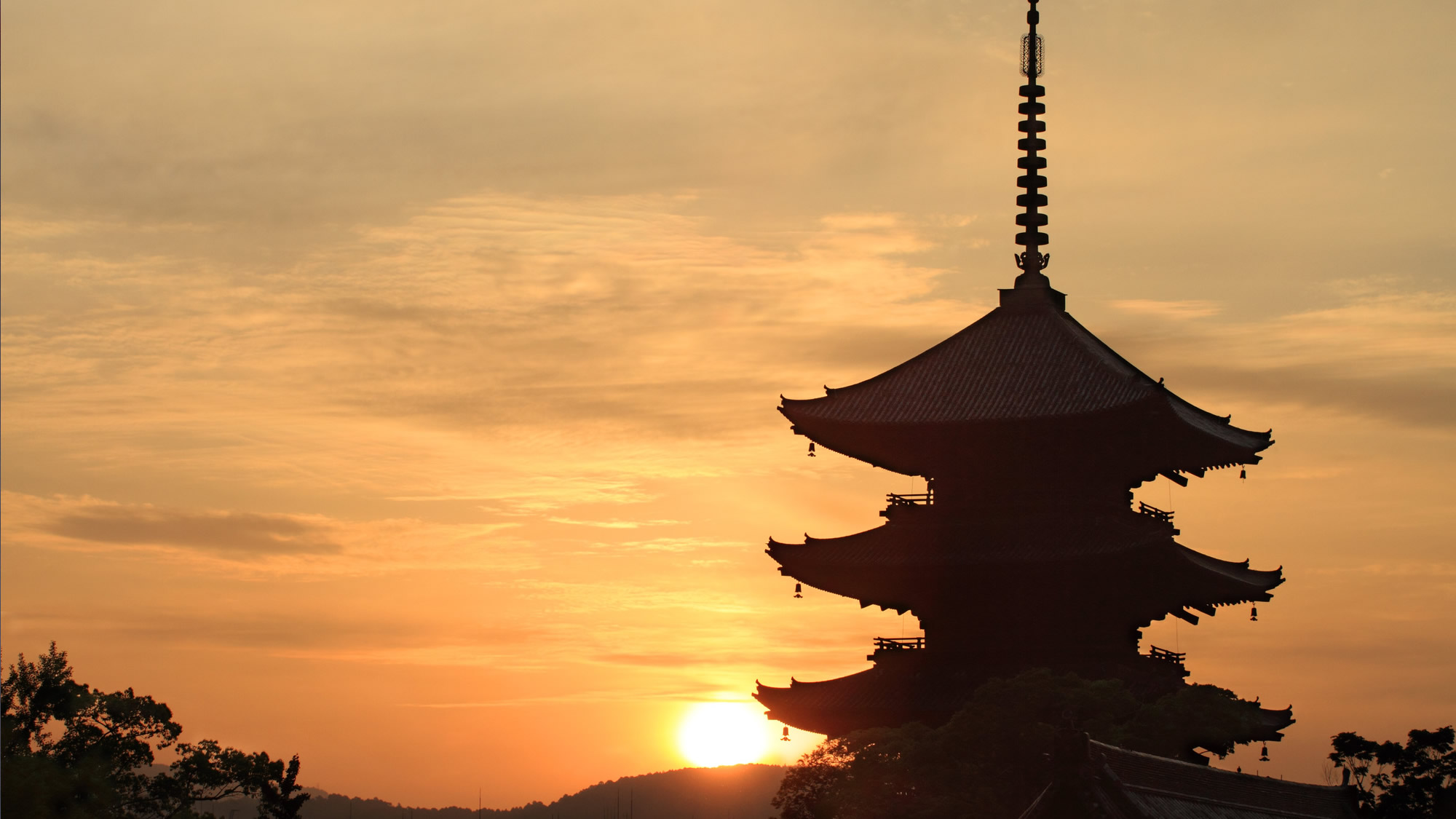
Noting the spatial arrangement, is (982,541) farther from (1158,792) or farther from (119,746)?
(119,746)

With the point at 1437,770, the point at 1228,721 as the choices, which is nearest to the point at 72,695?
the point at 1228,721

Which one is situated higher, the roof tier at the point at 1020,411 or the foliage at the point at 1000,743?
the roof tier at the point at 1020,411

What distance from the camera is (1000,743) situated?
3438 cm

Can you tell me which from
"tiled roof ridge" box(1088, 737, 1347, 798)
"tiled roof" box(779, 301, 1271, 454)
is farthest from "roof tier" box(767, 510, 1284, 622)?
"tiled roof ridge" box(1088, 737, 1347, 798)

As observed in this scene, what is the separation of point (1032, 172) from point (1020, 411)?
920 cm

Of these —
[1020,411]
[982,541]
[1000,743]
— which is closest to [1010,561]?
[982,541]

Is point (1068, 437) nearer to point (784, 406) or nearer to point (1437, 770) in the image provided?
point (784, 406)

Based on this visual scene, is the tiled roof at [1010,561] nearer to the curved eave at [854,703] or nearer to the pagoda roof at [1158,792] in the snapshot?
the curved eave at [854,703]

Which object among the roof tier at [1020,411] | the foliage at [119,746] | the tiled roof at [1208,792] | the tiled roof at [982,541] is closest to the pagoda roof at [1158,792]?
the tiled roof at [1208,792]

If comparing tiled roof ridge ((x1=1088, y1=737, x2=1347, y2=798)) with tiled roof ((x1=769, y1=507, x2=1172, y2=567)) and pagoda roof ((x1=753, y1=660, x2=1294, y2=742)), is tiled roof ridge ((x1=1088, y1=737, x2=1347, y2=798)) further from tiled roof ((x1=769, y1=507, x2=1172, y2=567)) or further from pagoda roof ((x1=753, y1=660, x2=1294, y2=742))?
tiled roof ((x1=769, y1=507, x2=1172, y2=567))

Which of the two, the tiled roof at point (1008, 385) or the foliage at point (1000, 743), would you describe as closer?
the foliage at point (1000, 743)

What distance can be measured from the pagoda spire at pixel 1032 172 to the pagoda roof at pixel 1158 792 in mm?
17694

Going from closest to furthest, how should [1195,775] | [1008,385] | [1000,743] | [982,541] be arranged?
1. [1195,775]
2. [1000,743]
3. [982,541]
4. [1008,385]

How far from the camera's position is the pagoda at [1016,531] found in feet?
131
